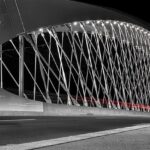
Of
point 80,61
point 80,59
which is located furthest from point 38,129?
point 80,61

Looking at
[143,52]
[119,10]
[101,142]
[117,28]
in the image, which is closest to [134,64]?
[143,52]

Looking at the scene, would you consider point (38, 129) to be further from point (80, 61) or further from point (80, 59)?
point (80, 61)

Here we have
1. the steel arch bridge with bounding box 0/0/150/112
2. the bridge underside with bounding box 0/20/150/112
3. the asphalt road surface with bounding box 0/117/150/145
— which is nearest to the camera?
the asphalt road surface with bounding box 0/117/150/145

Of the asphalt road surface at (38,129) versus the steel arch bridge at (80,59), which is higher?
the asphalt road surface at (38,129)

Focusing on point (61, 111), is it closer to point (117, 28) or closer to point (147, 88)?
point (117, 28)

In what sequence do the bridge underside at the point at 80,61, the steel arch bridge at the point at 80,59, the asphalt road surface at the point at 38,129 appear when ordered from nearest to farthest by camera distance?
the asphalt road surface at the point at 38,129
the steel arch bridge at the point at 80,59
the bridge underside at the point at 80,61

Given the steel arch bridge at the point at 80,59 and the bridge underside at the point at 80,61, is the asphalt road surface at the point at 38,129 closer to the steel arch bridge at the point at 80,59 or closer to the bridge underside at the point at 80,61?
the bridge underside at the point at 80,61

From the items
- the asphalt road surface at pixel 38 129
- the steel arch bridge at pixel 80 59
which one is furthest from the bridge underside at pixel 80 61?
the asphalt road surface at pixel 38 129

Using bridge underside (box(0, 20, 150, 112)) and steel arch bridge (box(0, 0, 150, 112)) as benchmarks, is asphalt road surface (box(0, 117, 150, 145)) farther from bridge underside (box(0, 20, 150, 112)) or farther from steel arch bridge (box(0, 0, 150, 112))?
steel arch bridge (box(0, 0, 150, 112))

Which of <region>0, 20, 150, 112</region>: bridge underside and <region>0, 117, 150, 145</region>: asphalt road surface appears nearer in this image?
<region>0, 117, 150, 145</region>: asphalt road surface

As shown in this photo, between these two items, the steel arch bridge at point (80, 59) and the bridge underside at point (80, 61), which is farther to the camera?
the bridge underside at point (80, 61)

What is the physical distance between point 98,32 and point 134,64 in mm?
13487

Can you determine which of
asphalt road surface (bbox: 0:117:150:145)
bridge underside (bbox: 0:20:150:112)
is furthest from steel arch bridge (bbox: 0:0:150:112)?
asphalt road surface (bbox: 0:117:150:145)

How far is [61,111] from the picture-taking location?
1117 inches
